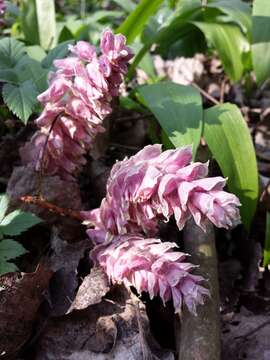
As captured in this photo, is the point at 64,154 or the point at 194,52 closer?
the point at 64,154

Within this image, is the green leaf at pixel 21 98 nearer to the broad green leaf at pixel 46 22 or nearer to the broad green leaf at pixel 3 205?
the broad green leaf at pixel 3 205

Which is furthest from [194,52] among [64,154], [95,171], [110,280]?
[110,280]

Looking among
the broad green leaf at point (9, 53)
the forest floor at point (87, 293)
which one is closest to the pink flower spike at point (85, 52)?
the broad green leaf at point (9, 53)

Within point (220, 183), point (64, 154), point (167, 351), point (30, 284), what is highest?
point (220, 183)

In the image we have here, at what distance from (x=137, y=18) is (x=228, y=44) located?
16.4 inches

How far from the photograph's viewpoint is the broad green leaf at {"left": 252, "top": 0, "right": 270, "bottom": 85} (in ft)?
6.51

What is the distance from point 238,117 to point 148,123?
0.45 m

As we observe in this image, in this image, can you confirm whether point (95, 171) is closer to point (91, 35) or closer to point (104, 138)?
point (104, 138)

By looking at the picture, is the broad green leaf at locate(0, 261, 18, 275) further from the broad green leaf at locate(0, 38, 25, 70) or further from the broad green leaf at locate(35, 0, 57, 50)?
the broad green leaf at locate(35, 0, 57, 50)

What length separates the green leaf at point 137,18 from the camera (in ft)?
7.29

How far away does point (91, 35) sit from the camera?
2.77 m

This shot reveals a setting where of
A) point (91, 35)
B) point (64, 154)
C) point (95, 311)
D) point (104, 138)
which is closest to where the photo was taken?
point (95, 311)

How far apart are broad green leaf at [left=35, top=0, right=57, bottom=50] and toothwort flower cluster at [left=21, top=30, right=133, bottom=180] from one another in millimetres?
890

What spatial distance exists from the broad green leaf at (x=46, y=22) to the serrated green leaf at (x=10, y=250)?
1.31m
